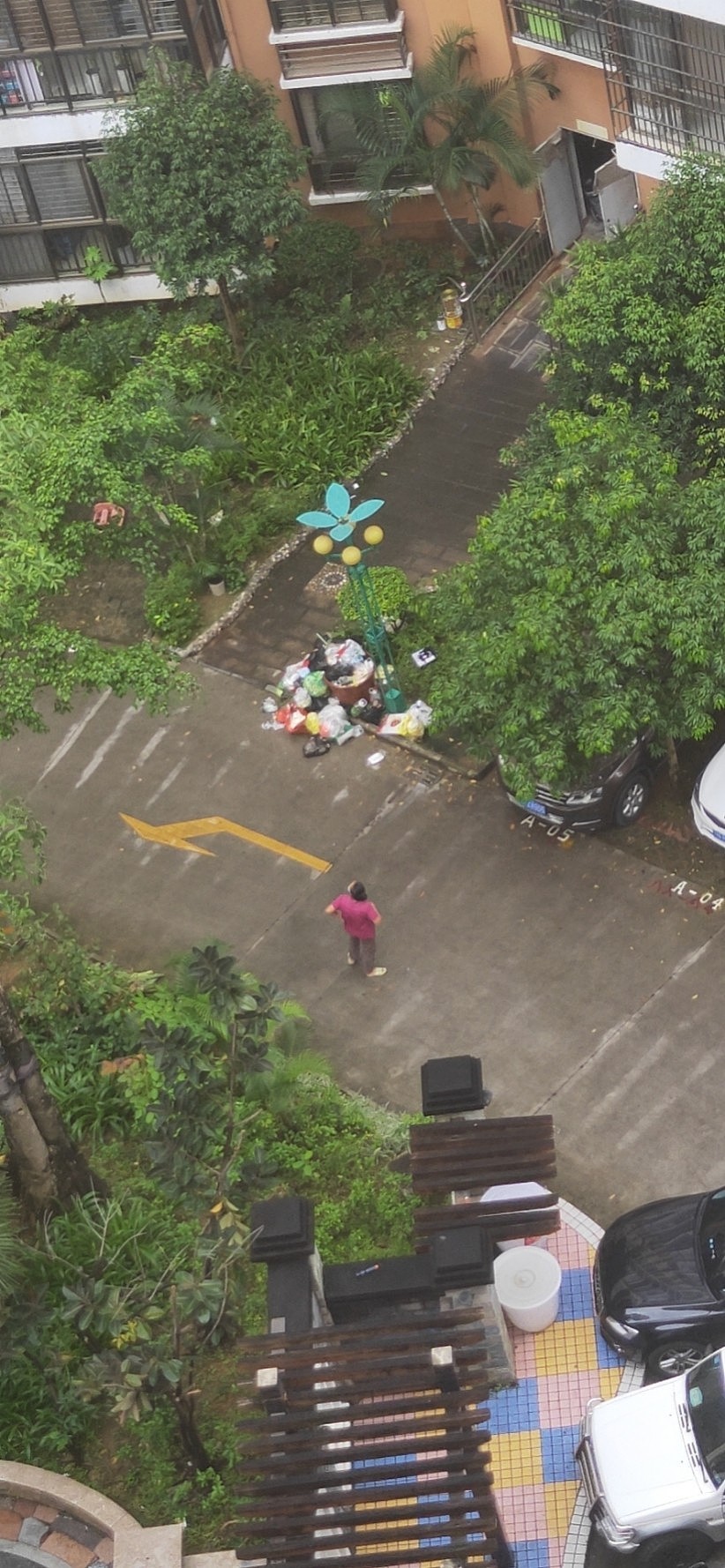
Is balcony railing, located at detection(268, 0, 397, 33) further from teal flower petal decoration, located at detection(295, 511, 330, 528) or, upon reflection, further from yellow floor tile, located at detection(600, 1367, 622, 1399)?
yellow floor tile, located at detection(600, 1367, 622, 1399)

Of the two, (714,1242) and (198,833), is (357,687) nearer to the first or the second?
(198,833)

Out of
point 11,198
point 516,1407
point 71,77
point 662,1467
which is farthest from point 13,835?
point 11,198

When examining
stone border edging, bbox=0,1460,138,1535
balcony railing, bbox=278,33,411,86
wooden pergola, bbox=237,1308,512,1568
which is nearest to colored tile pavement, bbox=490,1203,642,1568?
wooden pergola, bbox=237,1308,512,1568

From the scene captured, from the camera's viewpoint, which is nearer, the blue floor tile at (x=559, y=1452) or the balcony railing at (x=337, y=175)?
the blue floor tile at (x=559, y=1452)

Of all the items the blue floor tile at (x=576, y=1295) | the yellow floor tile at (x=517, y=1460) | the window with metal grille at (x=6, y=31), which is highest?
the window with metal grille at (x=6, y=31)

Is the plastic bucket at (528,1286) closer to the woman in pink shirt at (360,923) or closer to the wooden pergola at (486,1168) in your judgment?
the wooden pergola at (486,1168)

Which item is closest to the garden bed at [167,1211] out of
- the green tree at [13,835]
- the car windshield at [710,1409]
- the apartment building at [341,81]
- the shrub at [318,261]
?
the green tree at [13,835]
